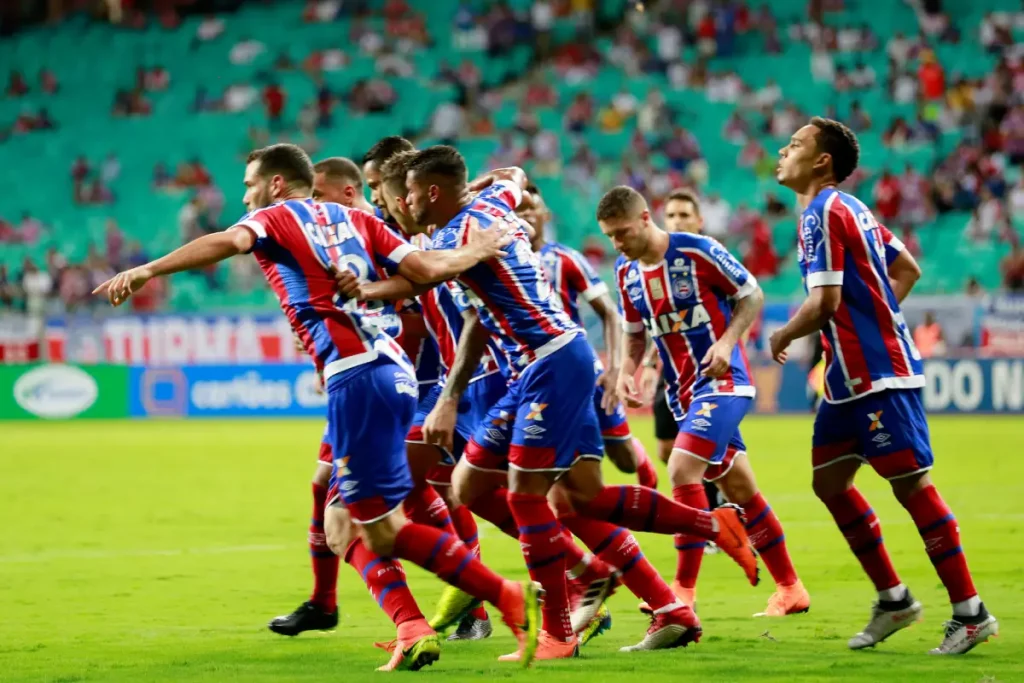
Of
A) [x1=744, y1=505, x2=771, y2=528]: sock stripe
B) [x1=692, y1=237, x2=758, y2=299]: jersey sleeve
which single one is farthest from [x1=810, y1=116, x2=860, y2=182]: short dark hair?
[x1=744, y1=505, x2=771, y2=528]: sock stripe

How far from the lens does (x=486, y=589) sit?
609cm

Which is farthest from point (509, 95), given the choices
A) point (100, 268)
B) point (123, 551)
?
point (123, 551)

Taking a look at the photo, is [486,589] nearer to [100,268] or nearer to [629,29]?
[100,268]

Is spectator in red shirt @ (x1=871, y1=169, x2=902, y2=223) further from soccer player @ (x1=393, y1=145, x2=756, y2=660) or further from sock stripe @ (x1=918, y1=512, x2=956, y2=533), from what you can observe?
soccer player @ (x1=393, y1=145, x2=756, y2=660)

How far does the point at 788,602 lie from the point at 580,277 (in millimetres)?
2383

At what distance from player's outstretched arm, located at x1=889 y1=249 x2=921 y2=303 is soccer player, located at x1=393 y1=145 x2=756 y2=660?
152cm

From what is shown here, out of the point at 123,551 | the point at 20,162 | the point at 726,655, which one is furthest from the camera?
the point at 20,162

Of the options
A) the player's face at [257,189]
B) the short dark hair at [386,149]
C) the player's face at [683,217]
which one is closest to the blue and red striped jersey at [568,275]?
the player's face at [683,217]

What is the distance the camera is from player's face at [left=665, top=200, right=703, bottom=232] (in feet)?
32.4

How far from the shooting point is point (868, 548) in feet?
23.0

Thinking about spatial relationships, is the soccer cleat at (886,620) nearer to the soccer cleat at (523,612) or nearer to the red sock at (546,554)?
the red sock at (546,554)

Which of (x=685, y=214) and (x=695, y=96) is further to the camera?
(x=695, y=96)

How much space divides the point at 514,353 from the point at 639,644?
→ 1472 mm

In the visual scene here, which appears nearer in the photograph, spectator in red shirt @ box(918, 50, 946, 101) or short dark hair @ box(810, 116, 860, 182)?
short dark hair @ box(810, 116, 860, 182)
